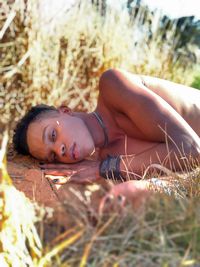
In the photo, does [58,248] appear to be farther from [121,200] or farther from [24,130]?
[24,130]

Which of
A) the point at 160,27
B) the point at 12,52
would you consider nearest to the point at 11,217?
the point at 12,52

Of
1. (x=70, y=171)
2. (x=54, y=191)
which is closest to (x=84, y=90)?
(x=70, y=171)

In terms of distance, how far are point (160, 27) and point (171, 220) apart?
4.31 metres

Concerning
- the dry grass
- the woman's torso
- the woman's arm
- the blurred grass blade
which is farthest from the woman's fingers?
the blurred grass blade

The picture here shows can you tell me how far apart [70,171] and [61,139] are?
27 centimetres

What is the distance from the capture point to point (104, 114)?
3.03 meters

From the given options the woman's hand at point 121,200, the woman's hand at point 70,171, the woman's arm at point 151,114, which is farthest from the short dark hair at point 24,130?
the woman's hand at point 121,200

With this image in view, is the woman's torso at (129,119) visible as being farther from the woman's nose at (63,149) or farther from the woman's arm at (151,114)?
the woman's nose at (63,149)

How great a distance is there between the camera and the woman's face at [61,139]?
276cm

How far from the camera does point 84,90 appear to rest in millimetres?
4520

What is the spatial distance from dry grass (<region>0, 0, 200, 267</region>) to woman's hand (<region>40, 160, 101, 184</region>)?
53 centimetres

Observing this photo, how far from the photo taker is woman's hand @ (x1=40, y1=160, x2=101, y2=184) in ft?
8.41

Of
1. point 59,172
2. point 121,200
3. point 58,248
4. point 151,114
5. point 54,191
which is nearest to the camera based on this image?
point 58,248

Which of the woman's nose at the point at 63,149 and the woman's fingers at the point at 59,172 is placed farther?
the woman's fingers at the point at 59,172
